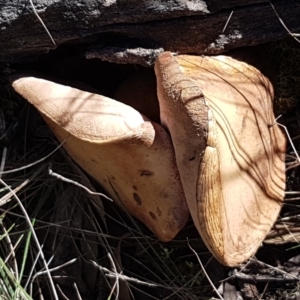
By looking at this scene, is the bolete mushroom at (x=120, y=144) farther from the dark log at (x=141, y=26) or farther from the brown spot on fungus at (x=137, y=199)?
the dark log at (x=141, y=26)

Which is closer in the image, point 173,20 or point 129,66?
point 173,20

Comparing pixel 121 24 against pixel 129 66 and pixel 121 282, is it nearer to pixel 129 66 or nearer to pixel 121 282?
pixel 129 66

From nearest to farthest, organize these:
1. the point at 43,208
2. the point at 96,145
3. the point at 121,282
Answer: the point at 96,145 → the point at 121,282 → the point at 43,208

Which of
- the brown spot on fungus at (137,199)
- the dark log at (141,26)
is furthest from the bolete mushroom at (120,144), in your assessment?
the dark log at (141,26)

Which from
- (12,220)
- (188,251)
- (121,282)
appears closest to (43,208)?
(12,220)

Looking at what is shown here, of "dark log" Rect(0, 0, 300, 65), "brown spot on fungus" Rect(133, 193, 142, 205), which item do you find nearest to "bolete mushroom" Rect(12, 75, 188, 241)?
"brown spot on fungus" Rect(133, 193, 142, 205)

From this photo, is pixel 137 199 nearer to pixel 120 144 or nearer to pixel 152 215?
pixel 152 215

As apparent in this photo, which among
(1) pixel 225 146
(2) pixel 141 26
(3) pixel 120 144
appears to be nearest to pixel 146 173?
(3) pixel 120 144
